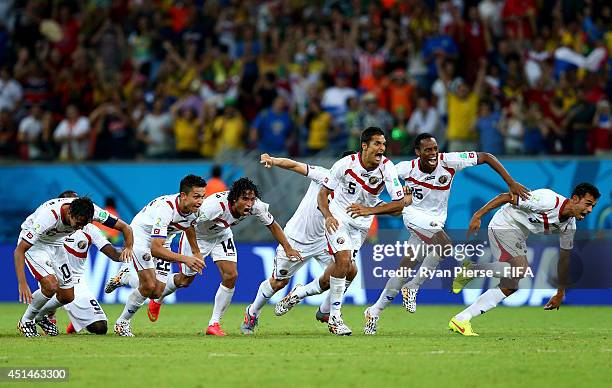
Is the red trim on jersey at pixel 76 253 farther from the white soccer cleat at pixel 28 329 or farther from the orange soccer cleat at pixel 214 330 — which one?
the orange soccer cleat at pixel 214 330

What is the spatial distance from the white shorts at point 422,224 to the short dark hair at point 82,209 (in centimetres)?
454

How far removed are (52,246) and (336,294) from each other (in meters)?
3.65

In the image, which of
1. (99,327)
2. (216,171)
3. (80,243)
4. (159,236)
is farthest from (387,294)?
(216,171)

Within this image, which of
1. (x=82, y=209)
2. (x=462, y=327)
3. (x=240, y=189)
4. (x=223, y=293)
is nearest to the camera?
(x=82, y=209)

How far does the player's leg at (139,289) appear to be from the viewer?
1549cm

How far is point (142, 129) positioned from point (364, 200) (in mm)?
11255

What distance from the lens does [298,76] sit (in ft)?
84.8

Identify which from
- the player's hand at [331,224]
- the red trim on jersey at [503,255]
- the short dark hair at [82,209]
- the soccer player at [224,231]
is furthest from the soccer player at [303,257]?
the short dark hair at [82,209]

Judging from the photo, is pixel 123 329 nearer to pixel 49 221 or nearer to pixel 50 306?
pixel 50 306

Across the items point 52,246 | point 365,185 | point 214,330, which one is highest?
point 365,185

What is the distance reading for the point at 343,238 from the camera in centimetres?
1512

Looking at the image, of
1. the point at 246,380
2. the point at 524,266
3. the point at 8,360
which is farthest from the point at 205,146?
the point at 246,380

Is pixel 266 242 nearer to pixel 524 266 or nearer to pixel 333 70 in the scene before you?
pixel 333 70

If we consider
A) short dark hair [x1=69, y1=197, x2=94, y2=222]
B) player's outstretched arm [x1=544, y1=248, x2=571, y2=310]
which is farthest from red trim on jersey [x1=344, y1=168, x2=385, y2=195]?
short dark hair [x1=69, y1=197, x2=94, y2=222]
